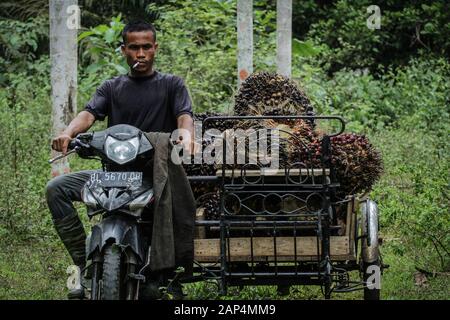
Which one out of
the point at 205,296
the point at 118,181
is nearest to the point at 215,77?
the point at 205,296

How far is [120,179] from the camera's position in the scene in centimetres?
529

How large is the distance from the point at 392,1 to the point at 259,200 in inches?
618

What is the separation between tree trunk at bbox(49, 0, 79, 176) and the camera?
919cm

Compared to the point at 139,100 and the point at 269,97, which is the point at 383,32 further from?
the point at 139,100

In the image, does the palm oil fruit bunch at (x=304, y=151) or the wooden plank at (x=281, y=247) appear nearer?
the wooden plank at (x=281, y=247)

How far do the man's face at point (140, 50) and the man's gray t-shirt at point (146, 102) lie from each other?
0.09m

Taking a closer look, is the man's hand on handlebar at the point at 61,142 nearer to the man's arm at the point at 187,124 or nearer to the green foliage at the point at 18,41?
the man's arm at the point at 187,124

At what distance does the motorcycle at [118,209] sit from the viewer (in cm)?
516

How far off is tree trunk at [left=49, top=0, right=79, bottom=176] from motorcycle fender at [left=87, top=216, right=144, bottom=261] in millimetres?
4332

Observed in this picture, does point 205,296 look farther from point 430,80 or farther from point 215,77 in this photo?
point 430,80

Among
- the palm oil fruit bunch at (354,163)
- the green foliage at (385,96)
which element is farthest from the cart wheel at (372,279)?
the green foliage at (385,96)

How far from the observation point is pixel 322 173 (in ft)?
18.7

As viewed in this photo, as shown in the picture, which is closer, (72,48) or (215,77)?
(72,48)

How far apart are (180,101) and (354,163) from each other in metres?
1.32
